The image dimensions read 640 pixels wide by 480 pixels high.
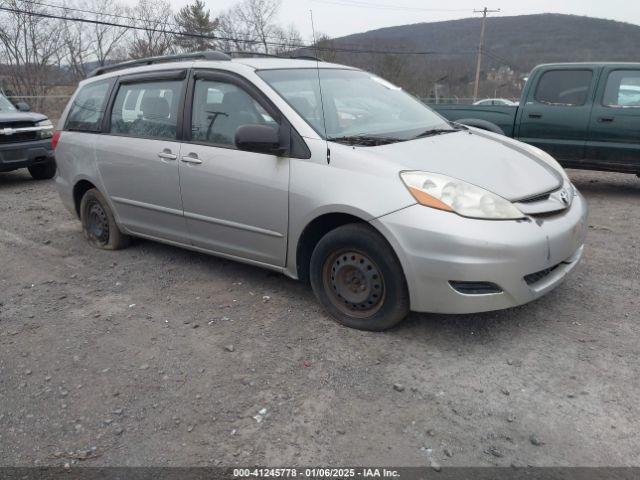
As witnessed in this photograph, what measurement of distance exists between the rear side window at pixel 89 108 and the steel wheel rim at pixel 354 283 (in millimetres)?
2880

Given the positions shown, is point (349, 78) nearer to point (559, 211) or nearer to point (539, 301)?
point (559, 211)

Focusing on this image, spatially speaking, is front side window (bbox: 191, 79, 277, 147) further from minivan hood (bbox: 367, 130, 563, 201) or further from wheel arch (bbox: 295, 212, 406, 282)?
minivan hood (bbox: 367, 130, 563, 201)

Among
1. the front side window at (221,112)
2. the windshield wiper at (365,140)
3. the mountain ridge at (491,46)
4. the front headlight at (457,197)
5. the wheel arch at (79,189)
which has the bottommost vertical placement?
the wheel arch at (79,189)

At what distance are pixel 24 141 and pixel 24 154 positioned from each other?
9.8 inches

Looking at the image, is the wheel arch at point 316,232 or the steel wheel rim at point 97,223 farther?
the steel wheel rim at point 97,223

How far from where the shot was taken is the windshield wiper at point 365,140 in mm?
3465

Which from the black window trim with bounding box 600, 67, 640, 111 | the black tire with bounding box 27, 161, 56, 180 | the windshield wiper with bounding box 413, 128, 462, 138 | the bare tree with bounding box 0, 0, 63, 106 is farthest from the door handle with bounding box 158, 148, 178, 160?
the bare tree with bounding box 0, 0, 63, 106

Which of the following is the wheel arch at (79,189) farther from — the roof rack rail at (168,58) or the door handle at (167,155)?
Answer: the door handle at (167,155)

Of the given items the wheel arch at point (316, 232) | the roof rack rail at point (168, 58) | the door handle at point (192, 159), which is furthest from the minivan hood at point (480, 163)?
Answer: the roof rack rail at point (168, 58)

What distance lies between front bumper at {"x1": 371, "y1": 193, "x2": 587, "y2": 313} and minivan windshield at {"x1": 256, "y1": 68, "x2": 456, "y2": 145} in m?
0.78

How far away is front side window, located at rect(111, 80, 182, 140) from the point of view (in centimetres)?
430

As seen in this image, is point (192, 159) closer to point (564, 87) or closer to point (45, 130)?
point (564, 87)

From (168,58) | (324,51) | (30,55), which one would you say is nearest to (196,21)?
(30,55)

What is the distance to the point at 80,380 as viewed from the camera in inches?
119
